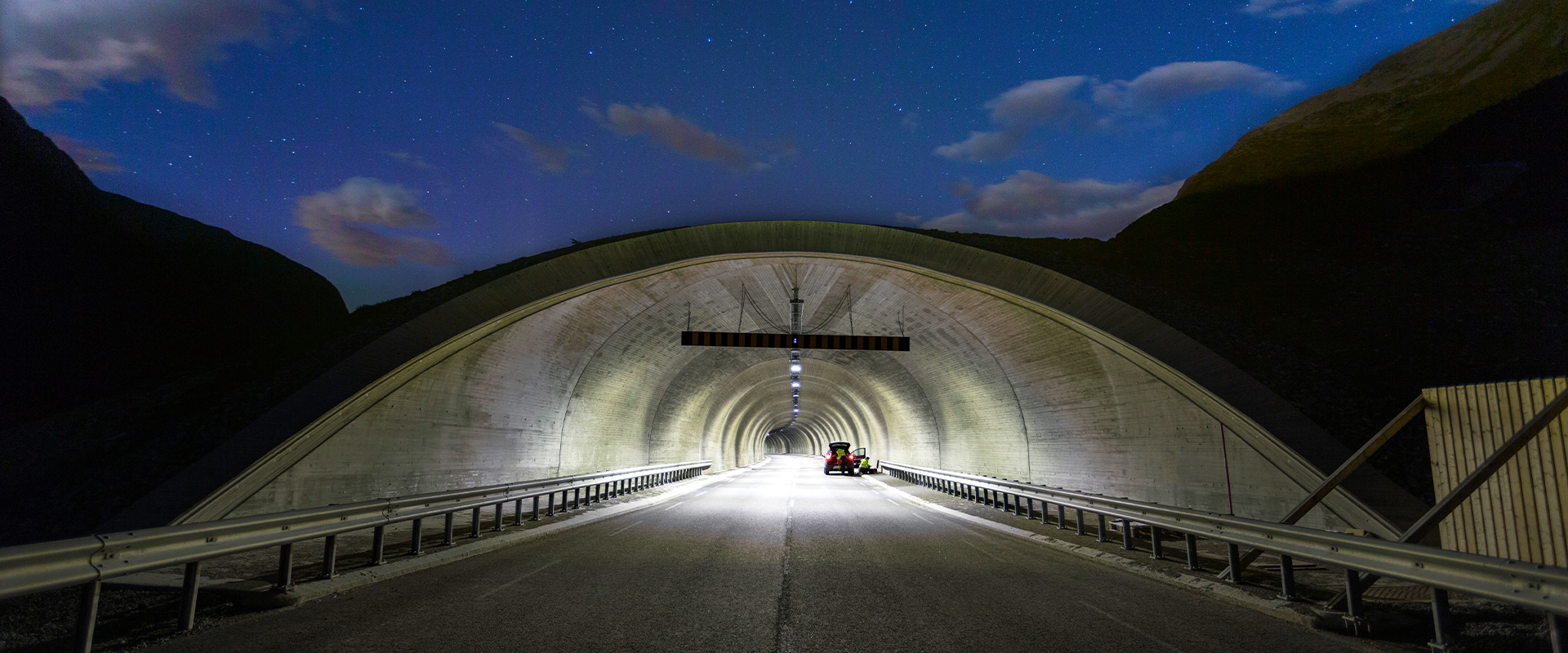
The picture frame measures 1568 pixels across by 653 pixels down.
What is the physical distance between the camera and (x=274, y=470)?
10.5 m

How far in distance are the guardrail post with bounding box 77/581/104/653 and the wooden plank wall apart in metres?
9.95

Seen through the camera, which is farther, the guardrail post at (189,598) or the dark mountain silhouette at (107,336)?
the dark mountain silhouette at (107,336)

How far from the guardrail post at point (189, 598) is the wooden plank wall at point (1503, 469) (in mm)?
10247

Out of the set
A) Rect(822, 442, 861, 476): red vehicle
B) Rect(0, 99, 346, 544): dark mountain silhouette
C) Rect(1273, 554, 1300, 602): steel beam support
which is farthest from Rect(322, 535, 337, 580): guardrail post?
Rect(822, 442, 861, 476): red vehicle

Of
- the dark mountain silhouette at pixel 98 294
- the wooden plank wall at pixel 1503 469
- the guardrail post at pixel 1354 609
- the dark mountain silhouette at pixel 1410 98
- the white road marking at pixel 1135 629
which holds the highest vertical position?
the dark mountain silhouette at pixel 1410 98

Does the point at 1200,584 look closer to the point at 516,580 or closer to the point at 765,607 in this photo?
the point at 765,607

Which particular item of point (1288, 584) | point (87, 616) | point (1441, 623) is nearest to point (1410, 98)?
point (1288, 584)

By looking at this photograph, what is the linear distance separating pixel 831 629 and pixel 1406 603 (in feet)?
17.0

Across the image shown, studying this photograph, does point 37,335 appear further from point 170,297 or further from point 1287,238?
point 1287,238

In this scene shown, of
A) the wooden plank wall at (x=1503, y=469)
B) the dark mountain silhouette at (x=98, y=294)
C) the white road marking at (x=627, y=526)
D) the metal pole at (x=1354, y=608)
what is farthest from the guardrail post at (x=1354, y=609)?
the dark mountain silhouette at (x=98, y=294)

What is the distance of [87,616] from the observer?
3.76 m

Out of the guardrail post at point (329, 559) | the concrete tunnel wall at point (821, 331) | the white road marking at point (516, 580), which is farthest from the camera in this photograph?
the concrete tunnel wall at point (821, 331)

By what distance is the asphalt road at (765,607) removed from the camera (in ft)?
14.6

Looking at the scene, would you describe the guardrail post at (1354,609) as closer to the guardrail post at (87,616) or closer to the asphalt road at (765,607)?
the asphalt road at (765,607)
